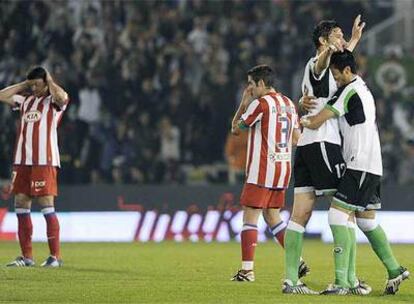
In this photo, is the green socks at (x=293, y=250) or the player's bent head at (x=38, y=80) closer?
the green socks at (x=293, y=250)

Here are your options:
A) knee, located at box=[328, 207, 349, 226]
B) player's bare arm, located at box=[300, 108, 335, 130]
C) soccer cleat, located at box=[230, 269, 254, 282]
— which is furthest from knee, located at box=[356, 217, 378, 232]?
soccer cleat, located at box=[230, 269, 254, 282]

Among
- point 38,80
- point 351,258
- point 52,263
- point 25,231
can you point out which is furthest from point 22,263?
point 351,258

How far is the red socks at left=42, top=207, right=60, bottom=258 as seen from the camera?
48.8 feet

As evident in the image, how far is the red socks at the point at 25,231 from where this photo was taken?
15.0 m

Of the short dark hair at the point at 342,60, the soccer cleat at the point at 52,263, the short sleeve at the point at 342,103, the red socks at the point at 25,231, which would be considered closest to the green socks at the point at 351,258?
the short sleeve at the point at 342,103

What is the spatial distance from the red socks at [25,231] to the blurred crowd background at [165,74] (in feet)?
25.4

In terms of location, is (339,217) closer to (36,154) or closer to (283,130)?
(283,130)

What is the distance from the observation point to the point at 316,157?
37.6ft

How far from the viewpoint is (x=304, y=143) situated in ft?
38.0

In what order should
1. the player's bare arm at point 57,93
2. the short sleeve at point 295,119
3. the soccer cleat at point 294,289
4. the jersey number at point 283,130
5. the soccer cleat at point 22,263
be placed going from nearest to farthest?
the soccer cleat at point 294,289
the jersey number at point 283,130
the short sleeve at point 295,119
the soccer cleat at point 22,263
the player's bare arm at point 57,93

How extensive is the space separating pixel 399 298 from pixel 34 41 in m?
14.5

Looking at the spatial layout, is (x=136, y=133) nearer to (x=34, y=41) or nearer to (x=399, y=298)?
(x=34, y=41)

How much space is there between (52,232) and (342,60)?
520cm

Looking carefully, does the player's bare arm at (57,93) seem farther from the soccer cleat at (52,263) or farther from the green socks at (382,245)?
the green socks at (382,245)
